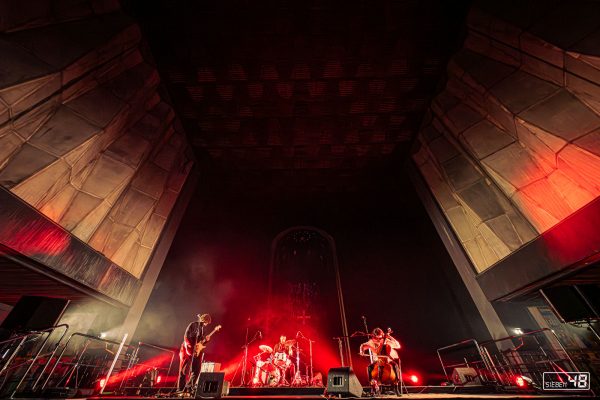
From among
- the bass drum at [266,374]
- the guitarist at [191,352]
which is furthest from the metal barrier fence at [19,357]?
the bass drum at [266,374]

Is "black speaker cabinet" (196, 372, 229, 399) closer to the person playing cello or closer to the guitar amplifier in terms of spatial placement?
the guitar amplifier

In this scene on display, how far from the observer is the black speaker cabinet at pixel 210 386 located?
10.5ft

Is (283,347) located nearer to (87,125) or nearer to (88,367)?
(88,367)

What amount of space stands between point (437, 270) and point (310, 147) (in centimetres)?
643

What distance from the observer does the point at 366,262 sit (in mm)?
9266

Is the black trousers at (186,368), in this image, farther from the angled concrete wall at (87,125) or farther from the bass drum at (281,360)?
the angled concrete wall at (87,125)

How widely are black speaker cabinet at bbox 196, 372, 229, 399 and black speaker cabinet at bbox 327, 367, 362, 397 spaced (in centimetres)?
151

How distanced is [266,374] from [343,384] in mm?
3896

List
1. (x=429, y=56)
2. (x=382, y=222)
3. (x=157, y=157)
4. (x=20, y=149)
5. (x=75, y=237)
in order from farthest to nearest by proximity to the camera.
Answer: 1. (x=382, y=222)
2. (x=157, y=157)
3. (x=429, y=56)
4. (x=75, y=237)
5. (x=20, y=149)

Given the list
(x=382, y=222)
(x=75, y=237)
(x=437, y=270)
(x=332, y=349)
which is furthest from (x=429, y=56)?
(x=75, y=237)

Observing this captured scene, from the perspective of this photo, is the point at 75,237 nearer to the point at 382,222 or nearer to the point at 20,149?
the point at 20,149

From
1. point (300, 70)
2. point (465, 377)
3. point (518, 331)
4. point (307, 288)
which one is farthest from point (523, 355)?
point (300, 70)

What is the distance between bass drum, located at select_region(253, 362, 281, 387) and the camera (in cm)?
590

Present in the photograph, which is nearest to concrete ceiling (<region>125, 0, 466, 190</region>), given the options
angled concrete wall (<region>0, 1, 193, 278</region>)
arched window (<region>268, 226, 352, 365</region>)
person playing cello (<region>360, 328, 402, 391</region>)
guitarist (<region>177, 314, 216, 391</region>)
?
angled concrete wall (<region>0, 1, 193, 278</region>)
